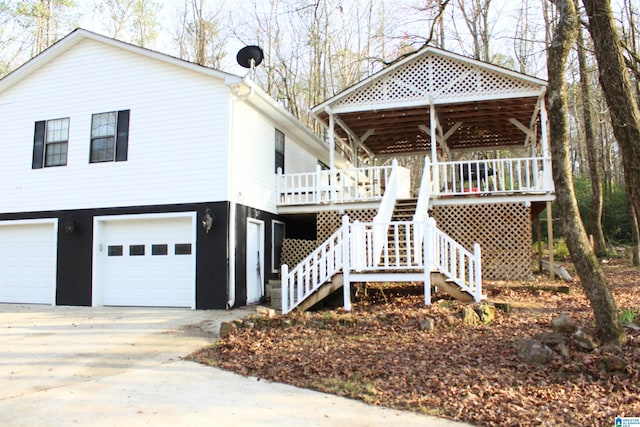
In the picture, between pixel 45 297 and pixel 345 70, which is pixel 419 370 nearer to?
pixel 45 297


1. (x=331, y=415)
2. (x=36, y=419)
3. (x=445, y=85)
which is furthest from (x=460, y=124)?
(x=36, y=419)

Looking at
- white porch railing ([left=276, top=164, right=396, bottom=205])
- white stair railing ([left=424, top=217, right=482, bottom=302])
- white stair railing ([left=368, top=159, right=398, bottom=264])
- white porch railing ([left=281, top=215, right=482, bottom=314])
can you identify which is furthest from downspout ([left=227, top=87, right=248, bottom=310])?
white stair railing ([left=424, top=217, right=482, bottom=302])

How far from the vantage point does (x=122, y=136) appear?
11.3 metres

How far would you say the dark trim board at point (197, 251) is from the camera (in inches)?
403

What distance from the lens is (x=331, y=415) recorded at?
14.5ft

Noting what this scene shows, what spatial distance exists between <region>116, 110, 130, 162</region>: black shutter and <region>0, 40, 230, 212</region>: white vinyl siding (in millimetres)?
118

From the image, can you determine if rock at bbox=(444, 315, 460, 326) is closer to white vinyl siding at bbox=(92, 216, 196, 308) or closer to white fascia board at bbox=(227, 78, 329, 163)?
white vinyl siding at bbox=(92, 216, 196, 308)

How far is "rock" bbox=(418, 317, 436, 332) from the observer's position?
6980 mm

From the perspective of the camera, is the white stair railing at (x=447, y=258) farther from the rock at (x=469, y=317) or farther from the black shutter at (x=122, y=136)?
the black shutter at (x=122, y=136)

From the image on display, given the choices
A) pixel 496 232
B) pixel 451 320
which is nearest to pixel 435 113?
pixel 496 232

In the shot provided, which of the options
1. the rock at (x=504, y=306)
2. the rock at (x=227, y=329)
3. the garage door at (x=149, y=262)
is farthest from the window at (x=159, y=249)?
the rock at (x=504, y=306)

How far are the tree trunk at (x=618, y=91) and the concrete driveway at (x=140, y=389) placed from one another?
441cm

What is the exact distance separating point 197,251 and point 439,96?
7055mm

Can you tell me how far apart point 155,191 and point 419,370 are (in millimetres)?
7622
